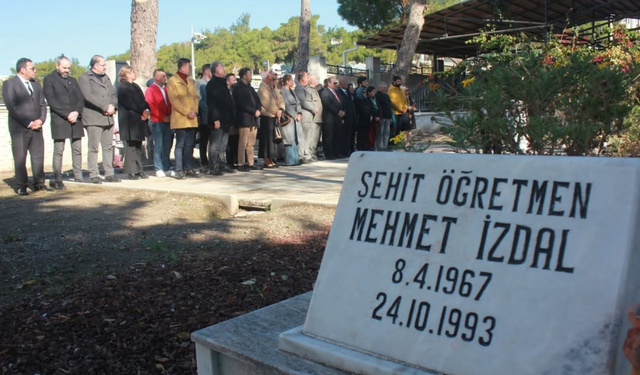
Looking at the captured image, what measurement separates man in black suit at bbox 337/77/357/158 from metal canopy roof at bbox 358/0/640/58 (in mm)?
7968

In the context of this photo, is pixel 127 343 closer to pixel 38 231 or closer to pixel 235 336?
pixel 235 336

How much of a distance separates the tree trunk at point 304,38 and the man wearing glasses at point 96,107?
12699mm

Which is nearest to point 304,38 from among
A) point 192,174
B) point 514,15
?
point 514,15

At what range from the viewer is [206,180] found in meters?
10.2

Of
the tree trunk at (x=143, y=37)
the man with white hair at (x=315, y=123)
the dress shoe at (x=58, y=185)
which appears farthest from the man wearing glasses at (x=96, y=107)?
the man with white hair at (x=315, y=123)

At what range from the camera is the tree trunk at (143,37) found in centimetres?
1384

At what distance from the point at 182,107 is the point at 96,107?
132 centimetres

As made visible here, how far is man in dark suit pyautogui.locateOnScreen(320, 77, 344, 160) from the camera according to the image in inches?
545

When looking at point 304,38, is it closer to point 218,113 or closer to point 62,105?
point 218,113

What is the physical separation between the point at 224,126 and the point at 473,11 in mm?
15365

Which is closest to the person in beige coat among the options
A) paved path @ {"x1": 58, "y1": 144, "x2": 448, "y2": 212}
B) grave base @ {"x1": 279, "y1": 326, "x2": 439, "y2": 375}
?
paved path @ {"x1": 58, "y1": 144, "x2": 448, "y2": 212}

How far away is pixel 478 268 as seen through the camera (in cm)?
208

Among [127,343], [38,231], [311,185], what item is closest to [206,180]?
[311,185]

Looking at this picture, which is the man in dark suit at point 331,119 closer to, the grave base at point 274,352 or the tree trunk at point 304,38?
the tree trunk at point 304,38
